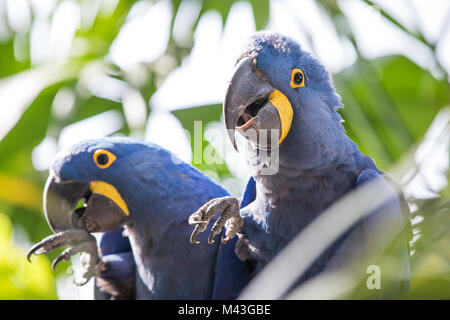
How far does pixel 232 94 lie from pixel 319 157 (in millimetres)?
314

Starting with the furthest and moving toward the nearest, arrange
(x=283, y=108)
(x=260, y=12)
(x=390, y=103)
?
(x=260, y=12) < (x=283, y=108) < (x=390, y=103)

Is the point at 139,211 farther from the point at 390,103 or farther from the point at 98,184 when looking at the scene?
the point at 390,103

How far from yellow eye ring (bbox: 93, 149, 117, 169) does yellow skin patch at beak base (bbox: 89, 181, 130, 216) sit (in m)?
0.07

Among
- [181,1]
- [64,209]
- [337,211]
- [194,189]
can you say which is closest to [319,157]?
[337,211]

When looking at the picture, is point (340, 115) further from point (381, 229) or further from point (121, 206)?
point (121, 206)

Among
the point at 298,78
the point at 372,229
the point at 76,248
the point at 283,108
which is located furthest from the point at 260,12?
the point at 76,248

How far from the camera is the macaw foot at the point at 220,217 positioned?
4.39 feet

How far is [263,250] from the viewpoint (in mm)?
1512

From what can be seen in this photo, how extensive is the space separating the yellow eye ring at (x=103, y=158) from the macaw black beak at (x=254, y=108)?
0.62 metres

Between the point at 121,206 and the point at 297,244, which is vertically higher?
the point at 121,206

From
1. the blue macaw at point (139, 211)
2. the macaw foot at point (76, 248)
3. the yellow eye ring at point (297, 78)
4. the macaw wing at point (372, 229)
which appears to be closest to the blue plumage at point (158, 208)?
the blue macaw at point (139, 211)

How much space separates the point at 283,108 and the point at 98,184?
0.79 m

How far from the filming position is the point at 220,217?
4.64 feet

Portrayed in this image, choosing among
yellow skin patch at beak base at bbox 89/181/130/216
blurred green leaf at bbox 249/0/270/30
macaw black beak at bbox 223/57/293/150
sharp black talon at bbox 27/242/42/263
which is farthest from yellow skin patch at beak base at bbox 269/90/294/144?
sharp black talon at bbox 27/242/42/263
